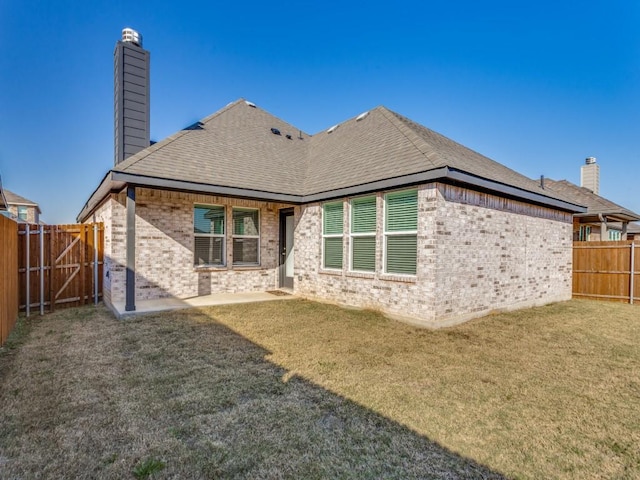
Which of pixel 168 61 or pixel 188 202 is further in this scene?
pixel 168 61

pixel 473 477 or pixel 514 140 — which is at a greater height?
pixel 514 140

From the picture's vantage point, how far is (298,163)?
1115 cm

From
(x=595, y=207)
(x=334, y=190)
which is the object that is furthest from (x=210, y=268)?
(x=595, y=207)

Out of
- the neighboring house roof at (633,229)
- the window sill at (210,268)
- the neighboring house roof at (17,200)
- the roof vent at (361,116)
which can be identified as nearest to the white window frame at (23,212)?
the neighboring house roof at (17,200)

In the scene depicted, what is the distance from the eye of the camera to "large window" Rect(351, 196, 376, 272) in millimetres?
7539

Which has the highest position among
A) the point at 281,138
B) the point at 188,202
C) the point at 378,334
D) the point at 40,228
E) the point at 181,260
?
the point at 281,138

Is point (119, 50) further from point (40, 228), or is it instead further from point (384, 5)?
point (384, 5)

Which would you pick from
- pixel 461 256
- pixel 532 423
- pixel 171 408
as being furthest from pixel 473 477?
pixel 461 256

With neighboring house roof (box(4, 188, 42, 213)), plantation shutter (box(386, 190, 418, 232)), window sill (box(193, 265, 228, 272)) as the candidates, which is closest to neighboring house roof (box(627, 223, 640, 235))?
plantation shutter (box(386, 190, 418, 232))

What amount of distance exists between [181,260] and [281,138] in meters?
6.10

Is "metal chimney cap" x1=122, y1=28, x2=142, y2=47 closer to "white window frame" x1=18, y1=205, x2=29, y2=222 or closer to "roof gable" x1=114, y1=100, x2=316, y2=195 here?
"roof gable" x1=114, y1=100, x2=316, y2=195

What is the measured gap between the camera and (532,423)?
2.93m

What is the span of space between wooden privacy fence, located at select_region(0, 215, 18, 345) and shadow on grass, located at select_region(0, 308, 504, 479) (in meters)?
1.71

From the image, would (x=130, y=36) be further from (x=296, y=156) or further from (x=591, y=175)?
(x=591, y=175)
